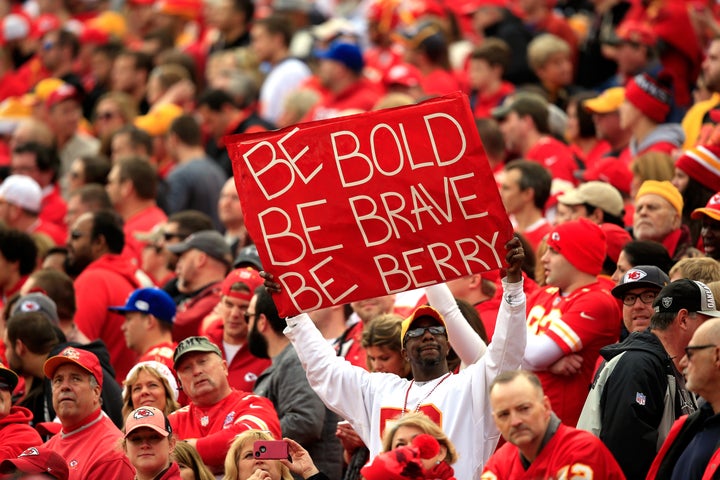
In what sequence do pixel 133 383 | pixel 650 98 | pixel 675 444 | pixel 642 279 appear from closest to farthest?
pixel 675 444
pixel 642 279
pixel 133 383
pixel 650 98

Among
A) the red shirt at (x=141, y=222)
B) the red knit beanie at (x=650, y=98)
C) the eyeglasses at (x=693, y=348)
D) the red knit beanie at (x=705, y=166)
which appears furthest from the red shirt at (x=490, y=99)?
the eyeglasses at (x=693, y=348)

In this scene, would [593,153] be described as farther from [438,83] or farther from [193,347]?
[193,347]

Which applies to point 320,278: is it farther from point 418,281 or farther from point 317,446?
point 317,446

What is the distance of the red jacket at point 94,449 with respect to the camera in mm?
9219

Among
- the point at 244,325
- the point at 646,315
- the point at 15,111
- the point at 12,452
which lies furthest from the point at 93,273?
the point at 15,111

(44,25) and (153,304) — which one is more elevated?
(153,304)

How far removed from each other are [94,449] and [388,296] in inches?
91.6

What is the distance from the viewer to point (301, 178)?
8.80 metres

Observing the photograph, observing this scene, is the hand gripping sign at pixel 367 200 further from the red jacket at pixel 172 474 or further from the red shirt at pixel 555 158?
the red shirt at pixel 555 158

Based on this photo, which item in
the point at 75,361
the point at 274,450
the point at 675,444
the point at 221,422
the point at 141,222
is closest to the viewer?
the point at 675,444

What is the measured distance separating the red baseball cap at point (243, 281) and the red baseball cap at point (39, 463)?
2.34 metres

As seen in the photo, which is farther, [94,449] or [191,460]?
[94,449]

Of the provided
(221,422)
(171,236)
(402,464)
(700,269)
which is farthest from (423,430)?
(171,236)

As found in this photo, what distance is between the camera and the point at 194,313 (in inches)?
470
